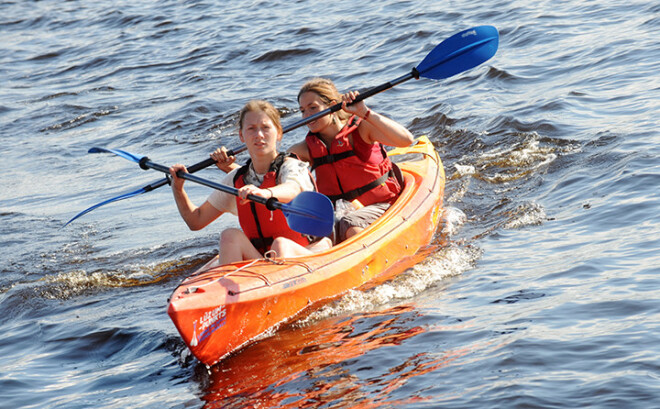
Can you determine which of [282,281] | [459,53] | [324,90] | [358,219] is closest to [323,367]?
[282,281]

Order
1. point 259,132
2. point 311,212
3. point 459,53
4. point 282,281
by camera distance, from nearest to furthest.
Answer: point 311,212 < point 282,281 < point 259,132 < point 459,53

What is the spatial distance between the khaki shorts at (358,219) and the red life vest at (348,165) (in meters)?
0.13

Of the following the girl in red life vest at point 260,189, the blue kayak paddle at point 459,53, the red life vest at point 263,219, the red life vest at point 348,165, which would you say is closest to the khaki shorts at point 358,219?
the red life vest at point 348,165

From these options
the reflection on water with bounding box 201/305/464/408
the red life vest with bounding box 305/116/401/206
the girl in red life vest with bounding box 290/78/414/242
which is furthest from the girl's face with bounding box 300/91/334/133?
the reflection on water with bounding box 201/305/464/408

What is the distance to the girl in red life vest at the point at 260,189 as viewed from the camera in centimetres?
430

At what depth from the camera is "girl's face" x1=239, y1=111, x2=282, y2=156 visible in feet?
14.1

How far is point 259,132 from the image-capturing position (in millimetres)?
4301

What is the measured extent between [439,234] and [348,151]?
940 mm

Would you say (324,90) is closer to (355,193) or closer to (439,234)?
(355,193)

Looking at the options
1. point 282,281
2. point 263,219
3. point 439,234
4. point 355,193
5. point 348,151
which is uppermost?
point 348,151

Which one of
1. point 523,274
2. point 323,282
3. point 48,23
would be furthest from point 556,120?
point 48,23

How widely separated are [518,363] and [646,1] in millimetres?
9113

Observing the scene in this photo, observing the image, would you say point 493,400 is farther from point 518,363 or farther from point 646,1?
point 646,1

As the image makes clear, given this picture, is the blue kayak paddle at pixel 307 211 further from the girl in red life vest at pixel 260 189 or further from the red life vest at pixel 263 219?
the red life vest at pixel 263 219
